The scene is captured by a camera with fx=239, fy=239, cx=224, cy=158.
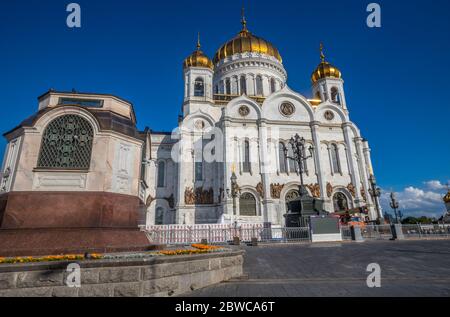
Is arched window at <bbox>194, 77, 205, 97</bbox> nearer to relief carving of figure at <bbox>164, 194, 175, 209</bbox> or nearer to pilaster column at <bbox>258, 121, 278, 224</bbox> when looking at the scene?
pilaster column at <bbox>258, 121, 278, 224</bbox>

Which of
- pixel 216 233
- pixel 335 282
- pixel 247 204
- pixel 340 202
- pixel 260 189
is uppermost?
pixel 260 189

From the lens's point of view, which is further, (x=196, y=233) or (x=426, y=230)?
(x=426, y=230)

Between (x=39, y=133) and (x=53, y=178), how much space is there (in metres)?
1.32

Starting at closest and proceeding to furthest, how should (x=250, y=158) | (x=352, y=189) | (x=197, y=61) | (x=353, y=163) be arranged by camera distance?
(x=250, y=158)
(x=352, y=189)
(x=353, y=163)
(x=197, y=61)

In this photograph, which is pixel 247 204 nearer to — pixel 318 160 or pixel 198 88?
pixel 318 160

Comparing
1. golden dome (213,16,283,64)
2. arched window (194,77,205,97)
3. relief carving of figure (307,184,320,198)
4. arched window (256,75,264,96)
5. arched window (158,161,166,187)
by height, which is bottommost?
relief carving of figure (307,184,320,198)

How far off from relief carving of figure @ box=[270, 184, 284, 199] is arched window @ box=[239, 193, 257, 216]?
2143 mm

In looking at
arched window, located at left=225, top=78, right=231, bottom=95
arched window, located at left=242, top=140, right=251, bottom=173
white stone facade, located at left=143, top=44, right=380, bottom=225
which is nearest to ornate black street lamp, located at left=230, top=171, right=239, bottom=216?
white stone facade, located at left=143, top=44, right=380, bottom=225

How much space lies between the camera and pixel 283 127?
2931 centimetres

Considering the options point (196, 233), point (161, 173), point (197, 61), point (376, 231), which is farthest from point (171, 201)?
point (376, 231)


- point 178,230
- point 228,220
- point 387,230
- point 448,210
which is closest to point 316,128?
point 387,230

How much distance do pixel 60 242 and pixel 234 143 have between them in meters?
22.7

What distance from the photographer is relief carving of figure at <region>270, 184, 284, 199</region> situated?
2577 cm

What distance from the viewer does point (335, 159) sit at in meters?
29.2
